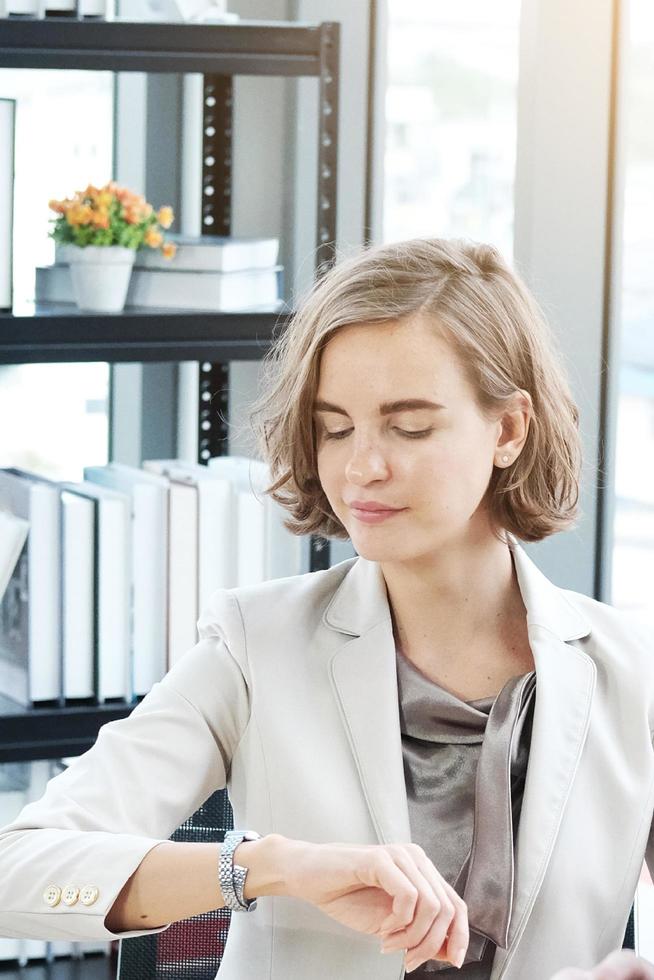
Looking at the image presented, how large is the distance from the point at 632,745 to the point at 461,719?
0.17m

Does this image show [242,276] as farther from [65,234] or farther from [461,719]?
[461,719]

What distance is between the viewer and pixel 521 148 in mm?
2402

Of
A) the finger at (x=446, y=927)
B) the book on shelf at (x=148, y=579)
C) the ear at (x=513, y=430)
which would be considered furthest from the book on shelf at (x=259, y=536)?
the finger at (x=446, y=927)

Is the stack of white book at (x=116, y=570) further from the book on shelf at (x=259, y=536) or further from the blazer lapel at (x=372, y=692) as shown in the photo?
the blazer lapel at (x=372, y=692)

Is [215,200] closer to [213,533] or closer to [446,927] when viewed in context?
[213,533]

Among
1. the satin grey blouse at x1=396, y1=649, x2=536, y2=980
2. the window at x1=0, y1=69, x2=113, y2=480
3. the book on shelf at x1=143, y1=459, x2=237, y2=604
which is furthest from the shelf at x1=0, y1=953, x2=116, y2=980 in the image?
the satin grey blouse at x1=396, y1=649, x2=536, y2=980

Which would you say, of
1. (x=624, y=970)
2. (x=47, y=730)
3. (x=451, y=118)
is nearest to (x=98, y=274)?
(x=47, y=730)

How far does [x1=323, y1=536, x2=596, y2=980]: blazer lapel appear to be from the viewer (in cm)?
129

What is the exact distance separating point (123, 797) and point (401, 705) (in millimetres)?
284

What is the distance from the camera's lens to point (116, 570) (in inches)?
87.3

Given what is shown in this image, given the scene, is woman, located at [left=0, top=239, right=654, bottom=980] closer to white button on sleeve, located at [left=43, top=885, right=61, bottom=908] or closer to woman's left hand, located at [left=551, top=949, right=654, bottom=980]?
white button on sleeve, located at [left=43, top=885, right=61, bottom=908]

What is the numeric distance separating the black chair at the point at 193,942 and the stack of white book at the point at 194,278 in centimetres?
102

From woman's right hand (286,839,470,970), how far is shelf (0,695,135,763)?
1061 mm

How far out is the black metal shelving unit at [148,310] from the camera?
2.09m
